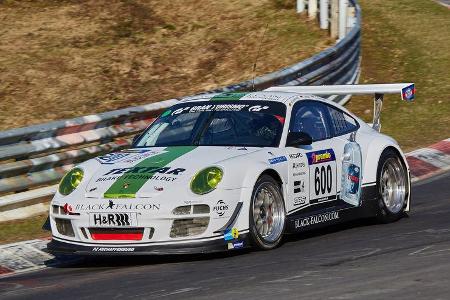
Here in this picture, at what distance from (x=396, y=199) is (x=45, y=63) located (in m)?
10.2

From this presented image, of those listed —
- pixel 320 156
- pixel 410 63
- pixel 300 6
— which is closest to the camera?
pixel 320 156

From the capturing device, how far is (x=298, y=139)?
9547mm

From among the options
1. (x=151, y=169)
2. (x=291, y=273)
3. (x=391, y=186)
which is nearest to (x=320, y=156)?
(x=391, y=186)

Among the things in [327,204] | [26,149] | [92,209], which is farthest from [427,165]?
[92,209]

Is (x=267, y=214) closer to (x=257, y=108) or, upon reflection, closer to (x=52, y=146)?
(x=257, y=108)

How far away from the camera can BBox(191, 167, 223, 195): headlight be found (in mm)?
8703

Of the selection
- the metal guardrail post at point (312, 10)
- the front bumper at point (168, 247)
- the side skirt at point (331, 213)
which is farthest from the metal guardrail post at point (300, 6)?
the front bumper at point (168, 247)

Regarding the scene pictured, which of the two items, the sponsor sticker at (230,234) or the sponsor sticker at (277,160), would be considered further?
the sponsor sticker at (277,160)

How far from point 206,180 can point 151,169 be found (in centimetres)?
49

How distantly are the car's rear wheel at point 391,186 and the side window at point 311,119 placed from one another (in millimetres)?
731

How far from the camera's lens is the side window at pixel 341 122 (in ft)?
34.2

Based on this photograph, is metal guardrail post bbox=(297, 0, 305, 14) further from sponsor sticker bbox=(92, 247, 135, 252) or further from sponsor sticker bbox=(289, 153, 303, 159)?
sponsor sticker bbox=(92, 247, 135, 252)

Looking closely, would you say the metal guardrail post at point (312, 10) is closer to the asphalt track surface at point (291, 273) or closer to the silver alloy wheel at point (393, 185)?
the silver alloy wheel at point (393, 185)

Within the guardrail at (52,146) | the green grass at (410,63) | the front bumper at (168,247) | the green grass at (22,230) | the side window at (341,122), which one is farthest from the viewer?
the green grass at (410,63)
